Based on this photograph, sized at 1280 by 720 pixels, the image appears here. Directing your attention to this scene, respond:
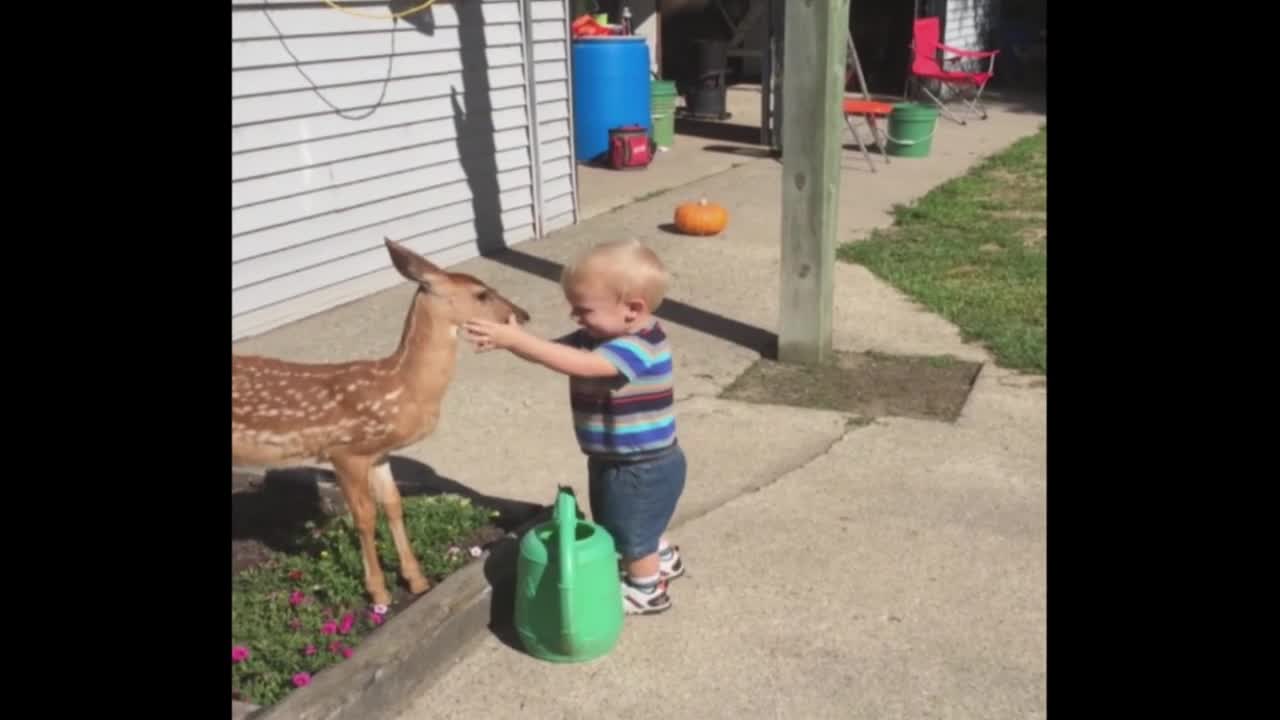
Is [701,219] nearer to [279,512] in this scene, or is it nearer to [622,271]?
[279,512]

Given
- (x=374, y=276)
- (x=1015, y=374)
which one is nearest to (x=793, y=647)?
(x=1015, y=374)

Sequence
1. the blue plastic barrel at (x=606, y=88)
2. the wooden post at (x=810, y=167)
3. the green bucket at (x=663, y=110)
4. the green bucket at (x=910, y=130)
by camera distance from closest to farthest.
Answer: the wooden post at (x=810, y=167), the blue plastic barrel at (x=606, y=88), the green bucket at (x=910, y=130), the green bucket at (x=663, y=110)

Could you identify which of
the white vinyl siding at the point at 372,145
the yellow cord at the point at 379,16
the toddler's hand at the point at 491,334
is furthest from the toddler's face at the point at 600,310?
the yellow cord at the point at 379,16

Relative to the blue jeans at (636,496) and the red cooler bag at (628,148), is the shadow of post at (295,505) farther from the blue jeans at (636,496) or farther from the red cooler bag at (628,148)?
the red cooler bag at (628,148)

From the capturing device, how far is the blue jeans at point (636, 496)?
3549mm

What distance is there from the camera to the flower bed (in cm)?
317

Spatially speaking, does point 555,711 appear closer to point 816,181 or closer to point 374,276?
point 816,181

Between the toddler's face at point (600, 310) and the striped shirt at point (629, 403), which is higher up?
the toddler's face at point (600, 310)

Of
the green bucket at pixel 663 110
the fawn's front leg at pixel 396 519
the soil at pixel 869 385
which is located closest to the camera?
the fawn's front leg at pixel 396 519

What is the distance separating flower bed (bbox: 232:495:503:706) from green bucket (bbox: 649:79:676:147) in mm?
9812

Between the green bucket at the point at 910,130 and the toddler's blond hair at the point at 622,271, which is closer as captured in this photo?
the toddler's blond hair at the point at 622,271

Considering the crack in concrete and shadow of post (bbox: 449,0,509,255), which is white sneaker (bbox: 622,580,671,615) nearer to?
the crack in concrete

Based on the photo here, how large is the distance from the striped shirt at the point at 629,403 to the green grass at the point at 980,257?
3280 mm
